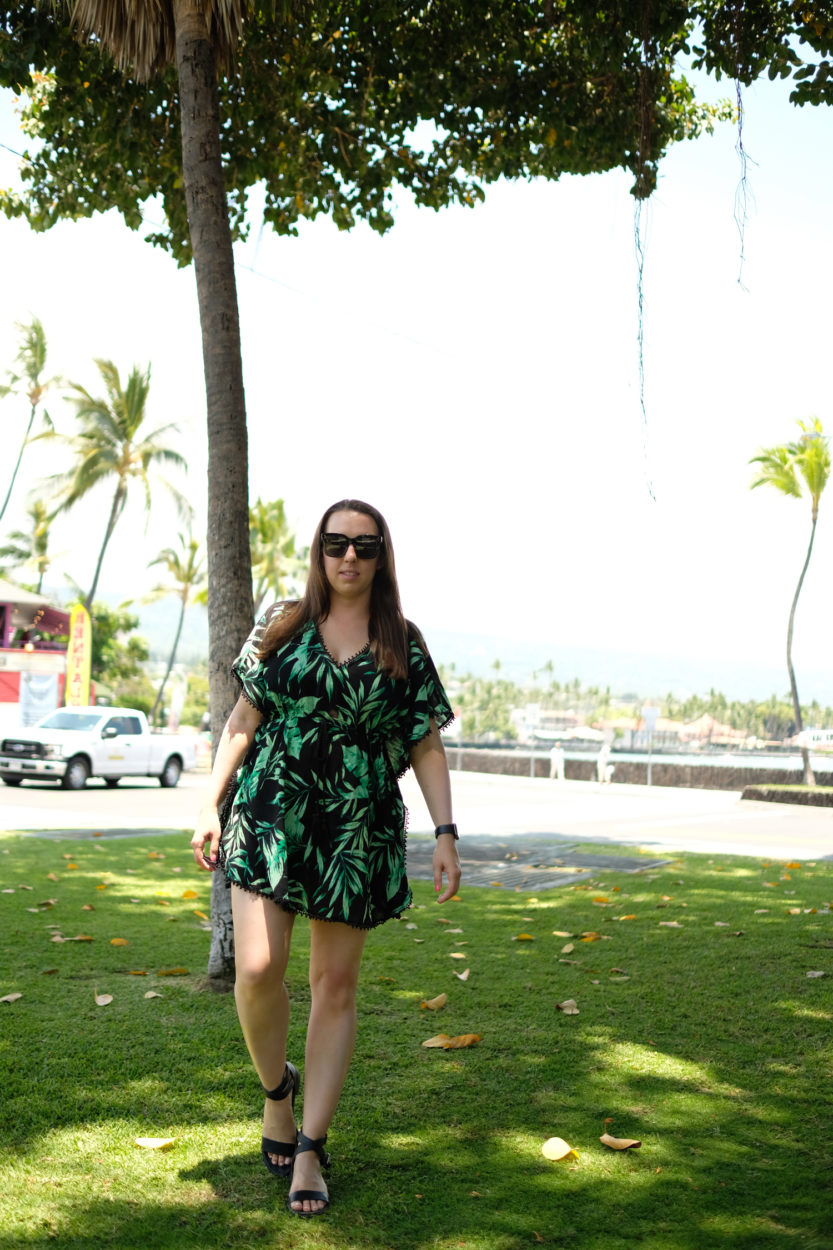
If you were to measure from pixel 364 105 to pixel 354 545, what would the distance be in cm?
605

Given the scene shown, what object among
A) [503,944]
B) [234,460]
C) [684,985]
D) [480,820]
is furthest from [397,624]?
[480,820]

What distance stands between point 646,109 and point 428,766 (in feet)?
12.1

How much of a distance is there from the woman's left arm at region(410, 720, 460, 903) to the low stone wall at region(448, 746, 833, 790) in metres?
26.8

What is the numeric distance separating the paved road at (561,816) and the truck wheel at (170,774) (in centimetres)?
31

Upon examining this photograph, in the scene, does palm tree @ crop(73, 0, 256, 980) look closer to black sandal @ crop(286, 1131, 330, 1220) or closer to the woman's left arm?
the woman's left arm

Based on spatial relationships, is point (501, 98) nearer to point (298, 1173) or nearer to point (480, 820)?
point (298, 1173)

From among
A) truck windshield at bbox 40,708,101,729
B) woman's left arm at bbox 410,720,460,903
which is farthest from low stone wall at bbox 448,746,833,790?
woman's left arm at bbox 410,720,460,903

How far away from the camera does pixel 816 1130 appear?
3.72 meters

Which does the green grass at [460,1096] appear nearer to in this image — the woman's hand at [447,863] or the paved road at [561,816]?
the woman's hand at [447,863]

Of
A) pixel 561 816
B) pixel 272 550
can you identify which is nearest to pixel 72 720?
pixel 561 816

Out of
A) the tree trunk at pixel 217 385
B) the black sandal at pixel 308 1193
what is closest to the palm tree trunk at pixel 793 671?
the tree trunk at pixel 217 385

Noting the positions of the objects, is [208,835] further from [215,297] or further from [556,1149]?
[215,297]

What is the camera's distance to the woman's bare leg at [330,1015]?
3.20 metres

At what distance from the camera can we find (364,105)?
8.30m
